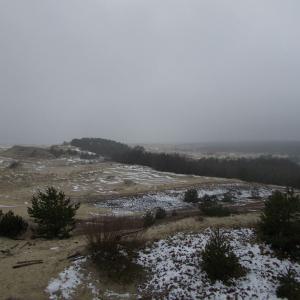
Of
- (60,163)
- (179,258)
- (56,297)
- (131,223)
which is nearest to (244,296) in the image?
(179,258)

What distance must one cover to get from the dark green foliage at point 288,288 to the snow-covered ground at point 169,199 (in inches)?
764

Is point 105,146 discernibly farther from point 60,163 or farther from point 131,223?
point 131,223

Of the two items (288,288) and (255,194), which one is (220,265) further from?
(255,194)

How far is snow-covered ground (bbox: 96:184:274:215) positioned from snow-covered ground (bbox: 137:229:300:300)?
15.6 meters

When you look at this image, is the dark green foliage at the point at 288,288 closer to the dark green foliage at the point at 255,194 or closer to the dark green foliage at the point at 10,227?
the dark green foliage at the point at 10,227

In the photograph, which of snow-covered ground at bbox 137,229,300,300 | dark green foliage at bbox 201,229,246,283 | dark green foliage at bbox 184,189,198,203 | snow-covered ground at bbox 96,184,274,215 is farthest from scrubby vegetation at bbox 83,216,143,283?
dark green foliage at bbox 184,189,198,203

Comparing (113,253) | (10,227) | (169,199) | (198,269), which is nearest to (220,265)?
(198,269)

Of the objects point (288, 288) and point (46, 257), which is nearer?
point (288, 288)

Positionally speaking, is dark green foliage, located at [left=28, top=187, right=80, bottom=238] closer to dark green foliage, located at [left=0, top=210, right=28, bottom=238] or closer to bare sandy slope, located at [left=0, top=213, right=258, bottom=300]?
bare sandy slope, located at [left=0, top=213, right=258, bottom=300]

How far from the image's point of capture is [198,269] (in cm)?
1348

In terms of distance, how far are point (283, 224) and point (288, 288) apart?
3578 millimetres

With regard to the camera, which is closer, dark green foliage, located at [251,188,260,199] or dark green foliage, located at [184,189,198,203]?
dark green foliage, located at [184,189,198,203]

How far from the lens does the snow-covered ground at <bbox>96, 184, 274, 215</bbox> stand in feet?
110

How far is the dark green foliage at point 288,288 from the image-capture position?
38.6 feet
